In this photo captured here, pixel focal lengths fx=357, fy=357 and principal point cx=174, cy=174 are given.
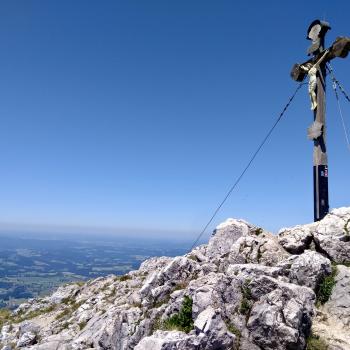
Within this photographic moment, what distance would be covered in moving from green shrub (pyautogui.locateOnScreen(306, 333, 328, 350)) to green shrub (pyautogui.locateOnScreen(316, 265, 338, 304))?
2.14 meters

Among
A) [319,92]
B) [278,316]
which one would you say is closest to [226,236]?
[278,316]

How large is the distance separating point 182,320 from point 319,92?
13.4 m

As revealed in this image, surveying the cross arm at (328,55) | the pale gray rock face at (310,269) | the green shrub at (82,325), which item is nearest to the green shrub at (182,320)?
the pale gray rock face at (310,269)

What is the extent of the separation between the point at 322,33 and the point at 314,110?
4088 millimetres

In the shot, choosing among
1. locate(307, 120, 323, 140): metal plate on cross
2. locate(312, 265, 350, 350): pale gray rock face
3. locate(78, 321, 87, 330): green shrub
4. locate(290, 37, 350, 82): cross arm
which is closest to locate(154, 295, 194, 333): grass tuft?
locate(312, 265, 350, 350): pale gray rock face

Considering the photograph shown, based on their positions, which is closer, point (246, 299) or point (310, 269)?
point (246, 299)

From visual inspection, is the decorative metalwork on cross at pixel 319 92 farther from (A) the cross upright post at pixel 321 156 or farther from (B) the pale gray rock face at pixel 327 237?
(B) the pale gray rock face at pixel 327 237

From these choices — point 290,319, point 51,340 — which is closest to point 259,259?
point 290,319

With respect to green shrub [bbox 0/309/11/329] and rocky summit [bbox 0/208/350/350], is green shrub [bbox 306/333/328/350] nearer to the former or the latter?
rocky summit [bbox 0/208/350/350]

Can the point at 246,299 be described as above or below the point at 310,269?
below

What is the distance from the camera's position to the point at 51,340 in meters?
18.5

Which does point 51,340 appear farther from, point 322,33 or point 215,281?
point 322,33

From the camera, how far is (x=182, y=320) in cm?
1177

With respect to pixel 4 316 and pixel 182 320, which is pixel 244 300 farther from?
pixel 4 316
